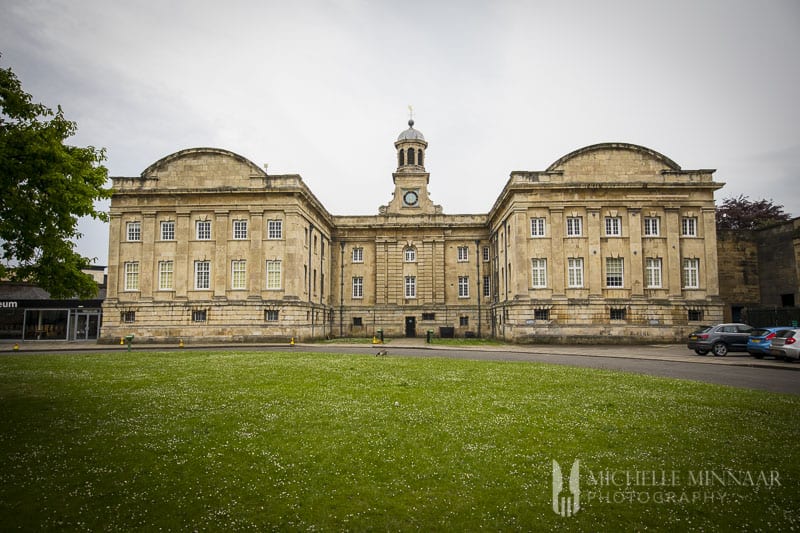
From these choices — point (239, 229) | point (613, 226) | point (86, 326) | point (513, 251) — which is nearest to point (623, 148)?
point (613, 226)

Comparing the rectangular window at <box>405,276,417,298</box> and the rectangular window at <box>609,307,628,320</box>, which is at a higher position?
the rectangular window at <box>405,276,417,298</box>

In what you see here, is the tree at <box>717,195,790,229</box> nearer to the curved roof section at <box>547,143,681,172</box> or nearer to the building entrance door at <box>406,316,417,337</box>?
the curved roof section at <box>547,143,681,172</box>

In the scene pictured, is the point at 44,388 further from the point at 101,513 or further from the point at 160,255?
the point at 160,255

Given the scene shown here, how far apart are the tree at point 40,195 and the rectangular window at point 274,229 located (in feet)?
75.2

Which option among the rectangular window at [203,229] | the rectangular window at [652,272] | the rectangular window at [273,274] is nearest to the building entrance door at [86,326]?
the rectangular window at [203,229]

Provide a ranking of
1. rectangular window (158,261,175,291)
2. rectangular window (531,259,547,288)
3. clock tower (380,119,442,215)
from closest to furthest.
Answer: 1. rectangular window (531,259,547,288)
2. rectangular window (158,261,175,291)
3. clock tower (380,119,442,215)

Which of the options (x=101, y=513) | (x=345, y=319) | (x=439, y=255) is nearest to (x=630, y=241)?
(x=439, y=255)

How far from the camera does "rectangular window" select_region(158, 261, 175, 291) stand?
35.3 m

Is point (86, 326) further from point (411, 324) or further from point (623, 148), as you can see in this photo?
point (623, 148)

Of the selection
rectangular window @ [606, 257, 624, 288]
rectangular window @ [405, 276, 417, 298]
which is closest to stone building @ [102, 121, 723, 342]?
rectangular window @ [606, 257, 624, 288]

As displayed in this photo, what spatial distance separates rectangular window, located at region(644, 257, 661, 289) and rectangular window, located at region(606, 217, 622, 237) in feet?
9.52

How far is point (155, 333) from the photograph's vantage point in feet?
113

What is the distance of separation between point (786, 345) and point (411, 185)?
35016mm

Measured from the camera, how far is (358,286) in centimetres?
4681
